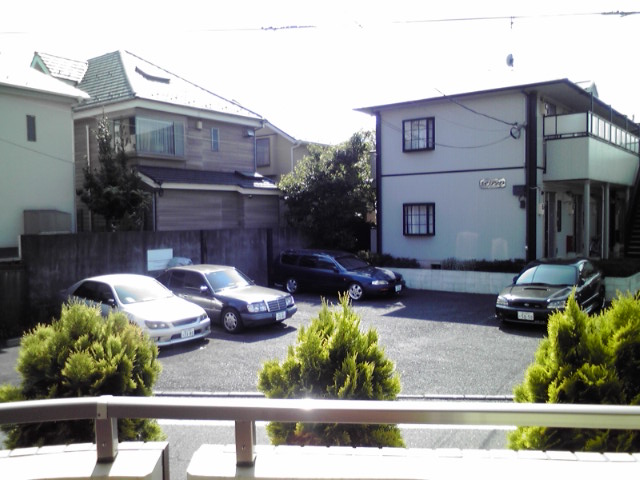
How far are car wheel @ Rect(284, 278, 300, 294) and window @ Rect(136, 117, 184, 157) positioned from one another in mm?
6988

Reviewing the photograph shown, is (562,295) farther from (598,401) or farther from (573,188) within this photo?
(573,188)

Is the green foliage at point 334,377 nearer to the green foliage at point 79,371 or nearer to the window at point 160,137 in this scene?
the green foliage at point 79,371

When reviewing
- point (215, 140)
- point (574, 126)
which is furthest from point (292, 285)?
point (574, 126)

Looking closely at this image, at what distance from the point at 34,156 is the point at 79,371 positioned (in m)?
14.9

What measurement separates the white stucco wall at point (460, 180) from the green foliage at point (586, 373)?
48.1 feet

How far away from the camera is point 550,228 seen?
20.5 meters

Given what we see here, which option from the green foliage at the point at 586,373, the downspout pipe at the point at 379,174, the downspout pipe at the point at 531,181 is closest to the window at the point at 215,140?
the downspout pipe at the point at 379,174

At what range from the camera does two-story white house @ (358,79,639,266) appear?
720 inches

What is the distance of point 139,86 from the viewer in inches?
822

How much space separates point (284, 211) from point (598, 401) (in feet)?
63.9

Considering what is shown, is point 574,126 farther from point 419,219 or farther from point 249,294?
point 249,294

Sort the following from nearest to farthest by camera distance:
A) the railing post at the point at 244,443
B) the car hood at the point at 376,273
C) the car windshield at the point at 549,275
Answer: the railing post at the point at 244,443 → the car windshield at the point at 549,275 → the car hood at the point at 376,273

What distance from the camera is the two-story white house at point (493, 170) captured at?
18.3 meters

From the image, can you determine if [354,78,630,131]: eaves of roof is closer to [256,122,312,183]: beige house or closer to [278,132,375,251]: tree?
[278,132,375,251]: tree
